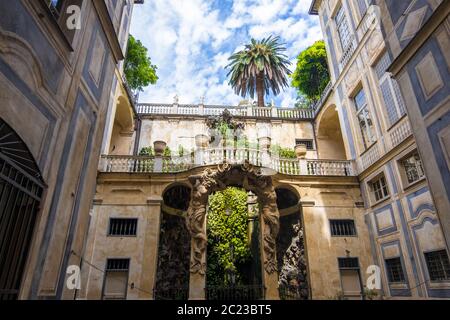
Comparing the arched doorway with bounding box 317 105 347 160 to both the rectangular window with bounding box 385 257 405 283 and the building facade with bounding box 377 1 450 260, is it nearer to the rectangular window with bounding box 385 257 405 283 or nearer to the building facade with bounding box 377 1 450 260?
the rectangular window with bounding box 385 257 405 283

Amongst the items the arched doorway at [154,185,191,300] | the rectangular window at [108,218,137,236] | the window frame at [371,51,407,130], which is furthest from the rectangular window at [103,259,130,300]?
the window frame at [371,51,407,130]

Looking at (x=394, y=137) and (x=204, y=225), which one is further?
(x=204, y=225)

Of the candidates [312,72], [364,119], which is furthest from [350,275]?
[312,72]

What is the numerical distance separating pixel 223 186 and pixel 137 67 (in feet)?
42.3

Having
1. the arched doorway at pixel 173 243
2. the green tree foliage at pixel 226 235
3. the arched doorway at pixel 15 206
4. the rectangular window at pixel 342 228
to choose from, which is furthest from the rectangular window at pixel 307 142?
the arched doorway at pixel 15 206

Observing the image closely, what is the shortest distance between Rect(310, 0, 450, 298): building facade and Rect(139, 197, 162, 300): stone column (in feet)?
30.9

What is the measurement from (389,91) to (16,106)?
41.1 ft

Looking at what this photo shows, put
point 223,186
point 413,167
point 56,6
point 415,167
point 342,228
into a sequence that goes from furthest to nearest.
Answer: point 342,228
point 223,186
point 413,167
point 415,167
point 56,6

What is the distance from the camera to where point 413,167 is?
1034cm

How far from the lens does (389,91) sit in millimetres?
11820

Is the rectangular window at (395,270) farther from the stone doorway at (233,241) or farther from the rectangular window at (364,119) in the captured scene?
the stone doorway at (233,241)

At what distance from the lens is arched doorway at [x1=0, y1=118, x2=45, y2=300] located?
4.46 meters

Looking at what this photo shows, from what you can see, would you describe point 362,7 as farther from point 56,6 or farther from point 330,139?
point 56,6
